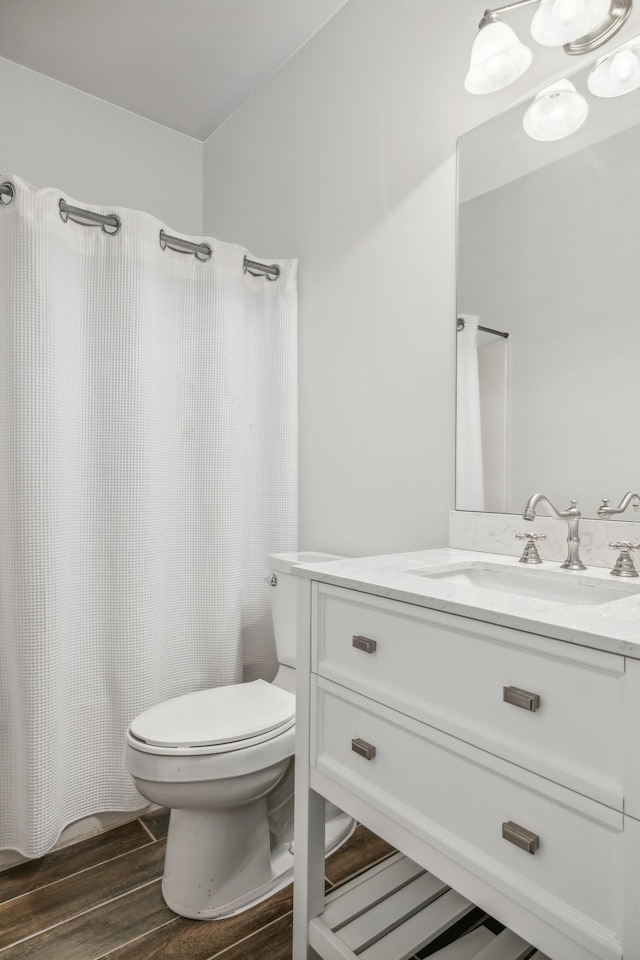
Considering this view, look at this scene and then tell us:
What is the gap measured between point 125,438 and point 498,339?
1.11 m

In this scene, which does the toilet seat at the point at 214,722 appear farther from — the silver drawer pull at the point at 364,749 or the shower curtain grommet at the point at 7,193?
the shower curtain grommet at the point at 7,193

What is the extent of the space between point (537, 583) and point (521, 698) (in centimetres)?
46

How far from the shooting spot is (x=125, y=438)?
179 centimetres

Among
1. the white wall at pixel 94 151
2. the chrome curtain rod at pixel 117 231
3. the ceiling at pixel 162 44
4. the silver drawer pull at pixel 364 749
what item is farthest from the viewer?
the white wall at pixel 94 151

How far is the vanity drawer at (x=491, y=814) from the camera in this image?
754mm

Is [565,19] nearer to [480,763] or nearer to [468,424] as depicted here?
[468,424]

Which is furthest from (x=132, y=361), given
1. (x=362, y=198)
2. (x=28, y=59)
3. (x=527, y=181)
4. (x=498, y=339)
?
(x=28, y=59)

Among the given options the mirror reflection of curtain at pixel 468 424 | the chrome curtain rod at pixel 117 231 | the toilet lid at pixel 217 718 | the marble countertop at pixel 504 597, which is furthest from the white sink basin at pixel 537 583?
the chrome curtain rod at pixel 117 231

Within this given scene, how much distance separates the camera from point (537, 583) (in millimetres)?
1247

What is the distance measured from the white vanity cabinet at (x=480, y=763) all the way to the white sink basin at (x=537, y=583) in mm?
175

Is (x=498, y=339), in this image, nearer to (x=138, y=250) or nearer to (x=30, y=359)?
(x=138, y=250)

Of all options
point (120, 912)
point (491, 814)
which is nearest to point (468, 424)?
point (491, 814)

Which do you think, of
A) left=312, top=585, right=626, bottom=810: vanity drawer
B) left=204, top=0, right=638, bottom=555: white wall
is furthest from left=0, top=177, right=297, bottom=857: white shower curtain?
left=312, top=585, right=626, bottom=810: vanity drawer

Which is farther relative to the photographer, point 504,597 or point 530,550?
point 530,550
